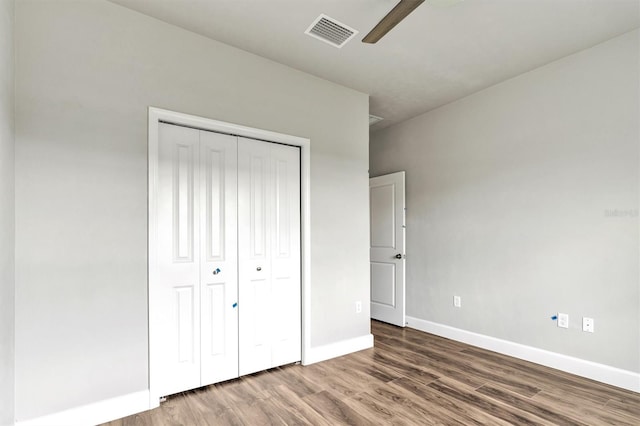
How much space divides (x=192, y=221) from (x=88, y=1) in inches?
63.3

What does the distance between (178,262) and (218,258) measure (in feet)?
1.01

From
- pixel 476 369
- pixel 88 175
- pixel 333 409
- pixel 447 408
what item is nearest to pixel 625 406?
pixel 476 369

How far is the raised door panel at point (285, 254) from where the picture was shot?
9.64ft

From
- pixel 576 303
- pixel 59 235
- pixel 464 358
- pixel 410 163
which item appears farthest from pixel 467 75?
pixel 59 235

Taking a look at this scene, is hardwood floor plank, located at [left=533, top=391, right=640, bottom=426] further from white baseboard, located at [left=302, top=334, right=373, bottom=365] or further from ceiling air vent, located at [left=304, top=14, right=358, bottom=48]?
ceiling air vent, located at [left=304, top=14, right=358, bottom=48]

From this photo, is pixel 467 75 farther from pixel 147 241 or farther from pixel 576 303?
pixel 147 241

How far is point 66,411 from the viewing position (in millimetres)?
1958

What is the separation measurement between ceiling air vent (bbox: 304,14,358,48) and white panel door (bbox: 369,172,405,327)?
217 centimetres

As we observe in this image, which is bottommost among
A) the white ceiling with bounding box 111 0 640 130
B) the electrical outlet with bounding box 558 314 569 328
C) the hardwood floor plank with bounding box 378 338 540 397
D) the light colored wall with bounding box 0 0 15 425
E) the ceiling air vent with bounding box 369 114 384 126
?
the hardwood floor plank with bounding box 378 338 540 397

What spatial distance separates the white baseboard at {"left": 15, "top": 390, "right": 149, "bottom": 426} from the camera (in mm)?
1912

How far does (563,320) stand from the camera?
2855 millimetres

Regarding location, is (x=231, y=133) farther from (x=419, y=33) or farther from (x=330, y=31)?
(x=419, y=33)

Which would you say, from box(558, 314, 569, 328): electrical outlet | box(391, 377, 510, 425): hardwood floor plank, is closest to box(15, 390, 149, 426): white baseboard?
box(391, 377, 510, 425): hardwood floor plank

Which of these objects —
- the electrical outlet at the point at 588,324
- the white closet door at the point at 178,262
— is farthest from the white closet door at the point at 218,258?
the electrical outlet at the point at 588,324
